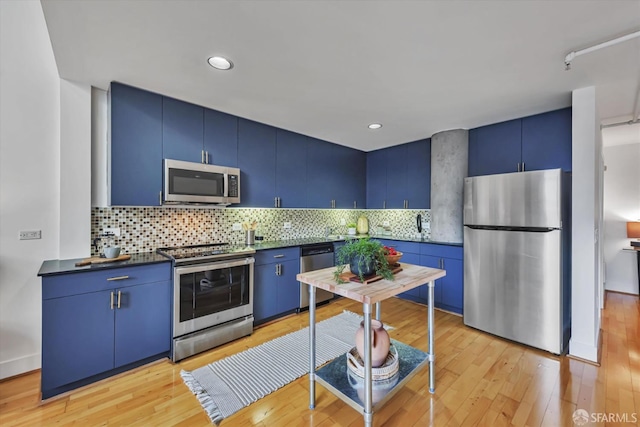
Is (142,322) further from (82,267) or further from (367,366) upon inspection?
(367,366)

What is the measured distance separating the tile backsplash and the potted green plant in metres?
2.08

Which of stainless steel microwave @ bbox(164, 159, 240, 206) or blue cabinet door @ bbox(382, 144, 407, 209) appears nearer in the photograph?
stainless steel microwave @ bbox(164, 159, 240, 206)

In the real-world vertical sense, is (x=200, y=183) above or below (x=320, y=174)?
below

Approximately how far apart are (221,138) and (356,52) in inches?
73.9

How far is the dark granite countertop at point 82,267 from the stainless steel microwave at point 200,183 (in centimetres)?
60

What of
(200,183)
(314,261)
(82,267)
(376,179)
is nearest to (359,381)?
(314,261)

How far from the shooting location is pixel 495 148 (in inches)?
138

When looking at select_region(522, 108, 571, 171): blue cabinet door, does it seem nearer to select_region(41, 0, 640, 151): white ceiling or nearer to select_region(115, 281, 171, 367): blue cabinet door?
select_region(41, 0, 640, 151): white ceiling

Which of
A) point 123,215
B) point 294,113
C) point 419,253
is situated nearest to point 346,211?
point 419,253

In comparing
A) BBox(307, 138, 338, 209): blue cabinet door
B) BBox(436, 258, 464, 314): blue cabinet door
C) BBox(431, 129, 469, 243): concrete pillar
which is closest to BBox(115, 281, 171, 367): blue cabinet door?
BBox(307, 138, 338, 209): blue cabinet door

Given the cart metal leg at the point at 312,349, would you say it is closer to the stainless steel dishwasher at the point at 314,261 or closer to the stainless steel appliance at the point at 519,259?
the stainless steel dishwasher at the point at 314,261

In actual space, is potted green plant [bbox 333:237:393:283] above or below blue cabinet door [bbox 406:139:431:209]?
below

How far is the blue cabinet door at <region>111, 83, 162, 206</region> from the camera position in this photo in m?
2.50

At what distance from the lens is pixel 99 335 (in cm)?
213
